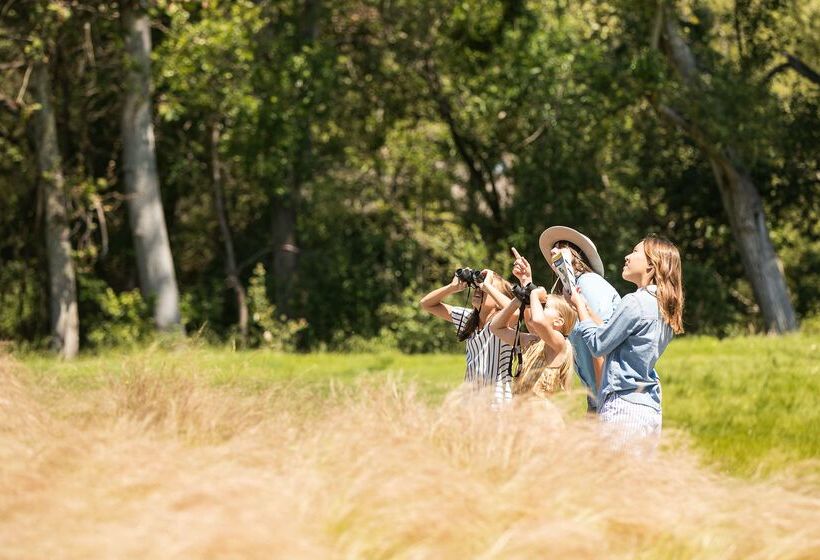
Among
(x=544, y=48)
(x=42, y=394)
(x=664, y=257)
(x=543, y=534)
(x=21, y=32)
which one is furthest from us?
(x=544, y=48)

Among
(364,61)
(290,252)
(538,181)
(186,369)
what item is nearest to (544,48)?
(538,181)

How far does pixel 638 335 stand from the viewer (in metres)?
6.85

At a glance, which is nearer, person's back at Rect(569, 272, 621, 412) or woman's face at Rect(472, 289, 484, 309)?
person's back at Rect(569, 272, 621, 412)

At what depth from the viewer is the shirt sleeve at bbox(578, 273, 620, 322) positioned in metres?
7.23

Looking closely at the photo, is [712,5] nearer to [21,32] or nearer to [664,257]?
[21,32]

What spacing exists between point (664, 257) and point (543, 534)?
2205 mm

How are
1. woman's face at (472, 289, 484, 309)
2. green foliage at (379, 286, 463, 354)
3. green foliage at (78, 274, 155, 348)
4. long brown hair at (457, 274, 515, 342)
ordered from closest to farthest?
long brown hair at (457, 274, 515, 342) → woman's face at (472, 289, 484, 309) → green foliage at (78, 274, 155, 348) → green foliage at (379, 286, 463, 354)

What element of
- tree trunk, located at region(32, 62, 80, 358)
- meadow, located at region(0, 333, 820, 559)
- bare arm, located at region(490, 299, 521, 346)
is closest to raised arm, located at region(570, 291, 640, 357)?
meadow, located at region(0, 333, 820, 559)

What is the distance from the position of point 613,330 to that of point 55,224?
17.1 metres

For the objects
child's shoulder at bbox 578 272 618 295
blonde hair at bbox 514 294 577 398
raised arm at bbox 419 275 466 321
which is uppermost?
child's shoulder at bbox 578 272 618 295

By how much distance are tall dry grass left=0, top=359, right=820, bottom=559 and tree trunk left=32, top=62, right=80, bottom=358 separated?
1561 cm

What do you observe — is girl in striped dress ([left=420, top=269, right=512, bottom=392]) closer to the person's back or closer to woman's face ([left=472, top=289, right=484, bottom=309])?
woman's face ([left=472, top=289, right=484, bottom=309])

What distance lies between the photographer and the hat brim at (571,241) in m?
7.57

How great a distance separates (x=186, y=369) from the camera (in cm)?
838
